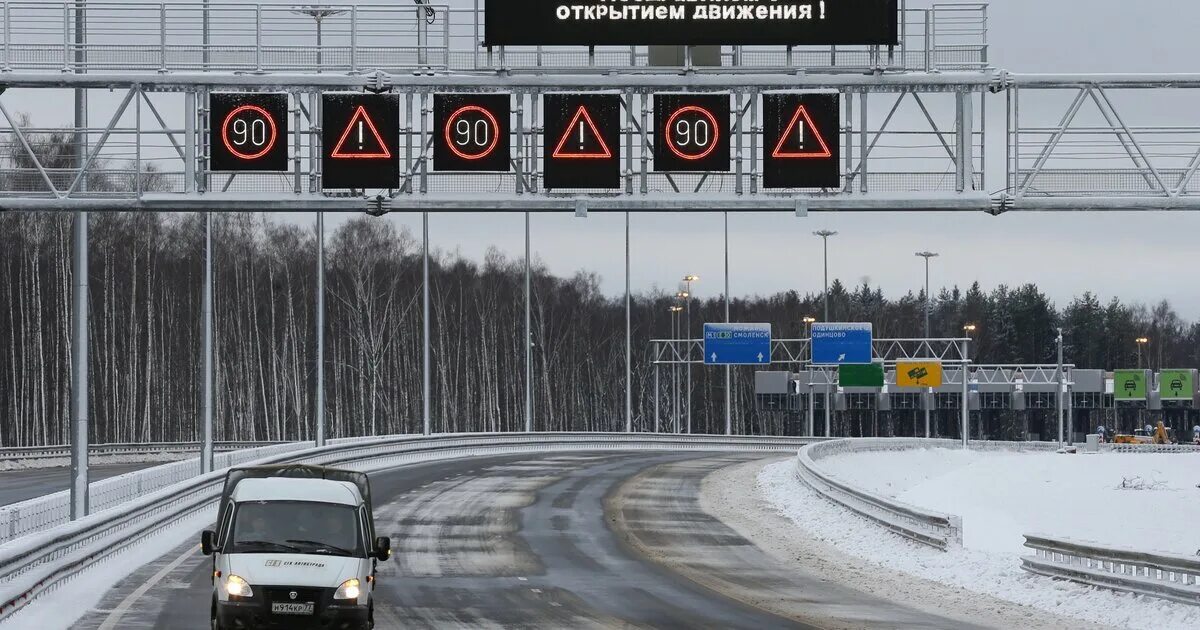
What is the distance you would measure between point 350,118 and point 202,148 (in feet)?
7.27

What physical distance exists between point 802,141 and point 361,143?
641cm

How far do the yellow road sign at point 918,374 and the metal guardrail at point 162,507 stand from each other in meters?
24.1

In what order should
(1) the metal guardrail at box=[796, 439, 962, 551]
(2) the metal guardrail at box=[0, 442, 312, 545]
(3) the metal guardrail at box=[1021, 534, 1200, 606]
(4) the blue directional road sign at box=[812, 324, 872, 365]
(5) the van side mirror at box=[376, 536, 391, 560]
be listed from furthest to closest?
(4) the blue directional road sign at box=[812, 324, 872, 365] → (1) the metal guardrail at box=[796, 439, 962, 551] → (2) the metal guardrail at box=[0, 442, 312, 545] → (3) the metal guardrail at box=[1021, 534, 1200, 606] → (5) the van side mirror at box=[376, 536, 391, 560]

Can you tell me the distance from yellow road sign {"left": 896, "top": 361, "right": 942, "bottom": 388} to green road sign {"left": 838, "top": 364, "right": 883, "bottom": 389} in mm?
1521

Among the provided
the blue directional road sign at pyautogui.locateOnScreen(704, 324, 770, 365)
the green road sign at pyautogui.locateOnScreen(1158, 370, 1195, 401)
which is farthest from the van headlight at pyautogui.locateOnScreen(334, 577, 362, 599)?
the green road sign at pyautogui.locateOnScreen(1158, 370, 1195, 401)

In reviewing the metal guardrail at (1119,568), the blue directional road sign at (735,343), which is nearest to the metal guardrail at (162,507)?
the blue directional road sign at (735,343)

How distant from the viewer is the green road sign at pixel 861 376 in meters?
103

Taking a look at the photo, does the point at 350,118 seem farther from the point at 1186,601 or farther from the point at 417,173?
the point at 1186,601

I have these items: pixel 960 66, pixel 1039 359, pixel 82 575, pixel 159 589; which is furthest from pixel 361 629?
pixel 1039 359

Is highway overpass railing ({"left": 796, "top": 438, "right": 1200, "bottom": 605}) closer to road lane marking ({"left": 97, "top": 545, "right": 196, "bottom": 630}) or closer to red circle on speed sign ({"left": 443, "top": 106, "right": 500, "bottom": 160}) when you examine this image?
red circle on speed sign ({"left": 443, "top": 106, "right": 500, "bottom": 160})

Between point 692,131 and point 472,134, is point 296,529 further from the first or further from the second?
point 692,131

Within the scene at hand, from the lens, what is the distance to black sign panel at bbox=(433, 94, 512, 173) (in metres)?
23.6

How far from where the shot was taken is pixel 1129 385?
443 feet

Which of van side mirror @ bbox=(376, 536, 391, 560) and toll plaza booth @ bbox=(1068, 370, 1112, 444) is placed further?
toll plaza booth @ bbox=(1068, 370, 1112, 444)
